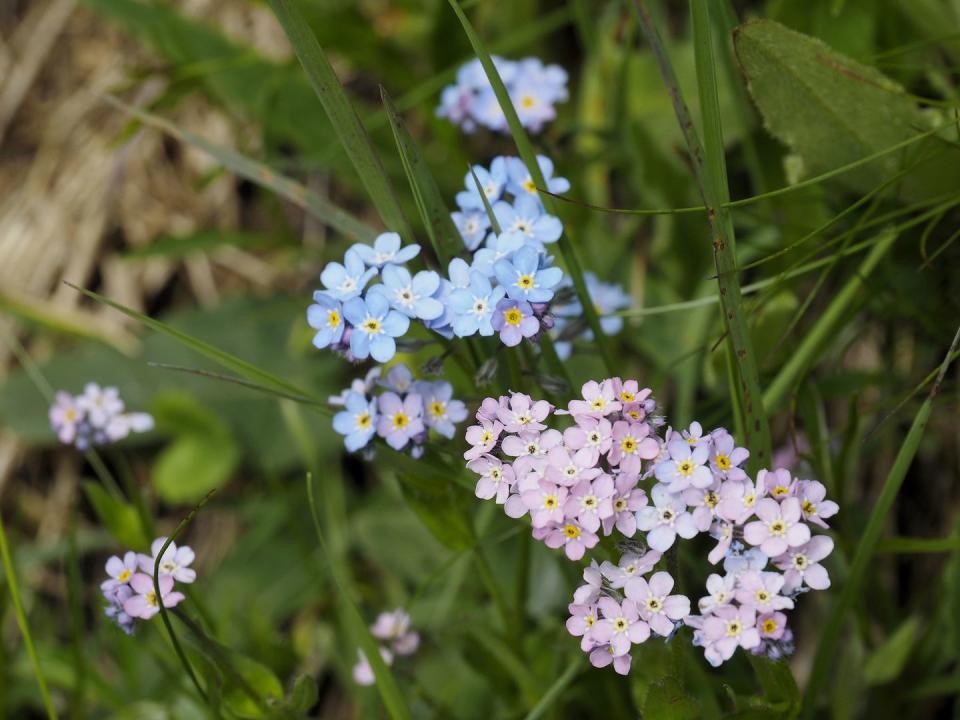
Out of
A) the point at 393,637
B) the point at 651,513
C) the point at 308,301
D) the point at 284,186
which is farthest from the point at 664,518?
the point at 308,301

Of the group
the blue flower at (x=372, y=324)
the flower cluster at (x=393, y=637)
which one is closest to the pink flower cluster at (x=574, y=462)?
the blue flower at (x=372, y=324)

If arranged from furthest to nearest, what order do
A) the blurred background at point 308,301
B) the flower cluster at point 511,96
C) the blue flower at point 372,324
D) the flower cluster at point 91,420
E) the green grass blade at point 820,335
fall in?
the flower cluster at point 511,96 → the blurred background at point 308,301 → the flower cluster at point 91,420 → the green grass blade at point 820,335 → the blue flower at point 372,324

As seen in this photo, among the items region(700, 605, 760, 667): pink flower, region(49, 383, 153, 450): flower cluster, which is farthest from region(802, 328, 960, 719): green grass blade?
region(49, 383, 153, 450): flower cluster

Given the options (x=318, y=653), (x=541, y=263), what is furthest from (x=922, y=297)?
(x=318, y=653)

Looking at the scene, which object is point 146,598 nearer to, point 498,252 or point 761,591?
point 498,252

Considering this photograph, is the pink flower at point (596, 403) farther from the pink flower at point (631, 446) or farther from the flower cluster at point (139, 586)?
the flower cluster at point (139, 586)

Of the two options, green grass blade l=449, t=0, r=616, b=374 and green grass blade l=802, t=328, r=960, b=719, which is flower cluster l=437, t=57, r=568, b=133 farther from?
green grass blade l=802, t=328, r=960, b=719

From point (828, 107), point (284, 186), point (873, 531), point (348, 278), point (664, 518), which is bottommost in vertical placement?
point (664, 518)
